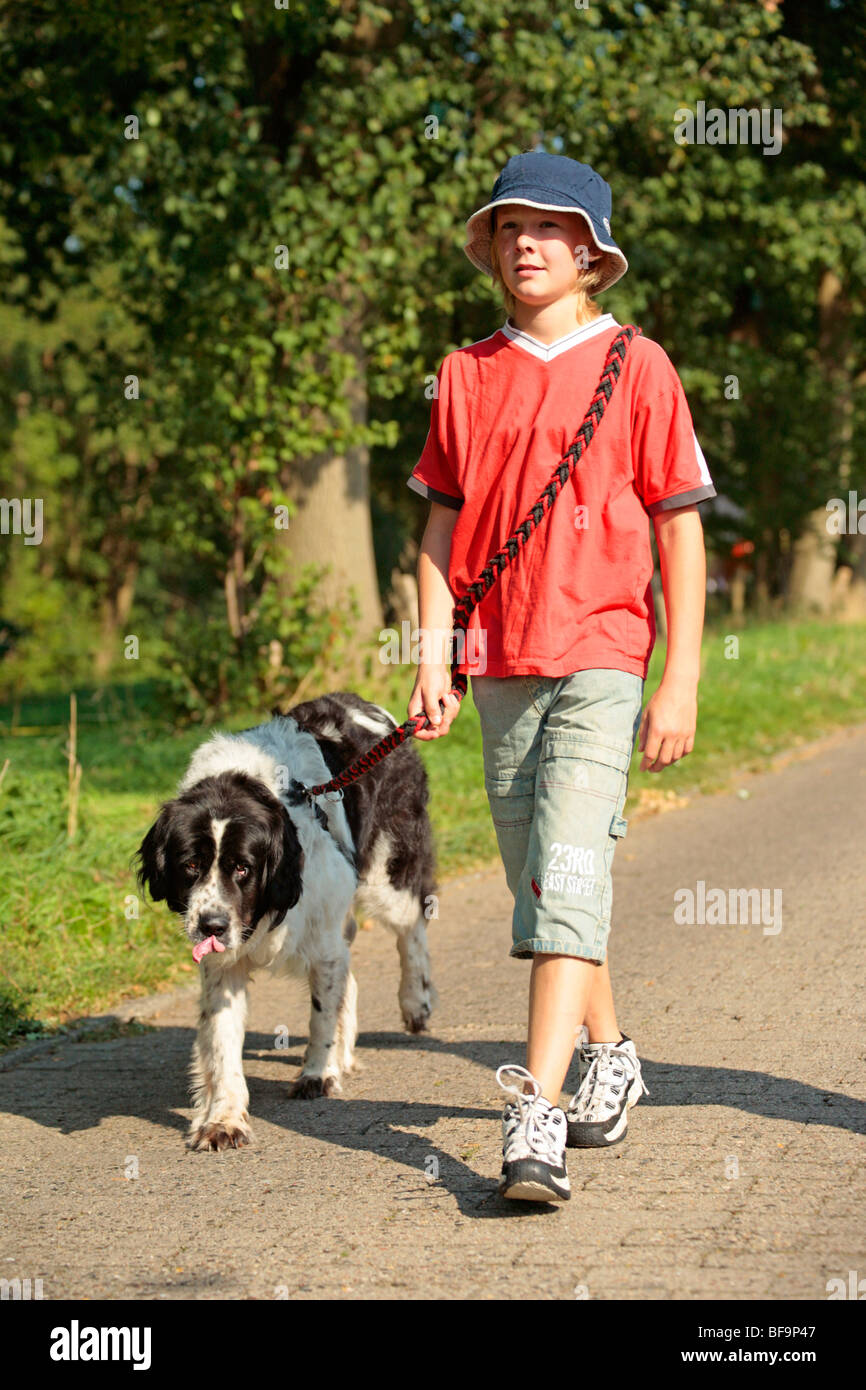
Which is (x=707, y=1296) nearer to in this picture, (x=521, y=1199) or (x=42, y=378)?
(x=521, y=1199)

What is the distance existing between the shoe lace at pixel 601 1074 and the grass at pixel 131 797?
8.14 ft

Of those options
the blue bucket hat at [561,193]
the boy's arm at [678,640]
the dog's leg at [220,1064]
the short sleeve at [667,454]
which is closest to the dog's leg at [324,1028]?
the dog's leg at [220,1064]

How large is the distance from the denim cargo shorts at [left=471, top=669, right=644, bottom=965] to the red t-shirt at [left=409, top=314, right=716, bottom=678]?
0.07 m

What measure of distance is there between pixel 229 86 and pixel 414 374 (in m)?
2.90

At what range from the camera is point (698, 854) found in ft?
28.8

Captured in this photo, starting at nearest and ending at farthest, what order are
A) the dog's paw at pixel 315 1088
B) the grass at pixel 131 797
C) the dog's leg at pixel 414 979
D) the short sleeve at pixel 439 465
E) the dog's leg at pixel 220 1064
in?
the short sleeve at pixel 439 465
the dog's leg at pixel 220 1064
the dog's paw at pixel 315 1088
the dog's leg at pixel 414 979
the grass at pixel 131 797

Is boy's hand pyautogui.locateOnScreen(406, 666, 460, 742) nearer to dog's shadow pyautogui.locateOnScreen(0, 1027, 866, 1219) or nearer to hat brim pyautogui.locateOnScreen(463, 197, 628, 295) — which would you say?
hat brim pyautogui.locateOnScreen(463, 197, 628, 295)

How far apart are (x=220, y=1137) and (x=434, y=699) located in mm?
1498

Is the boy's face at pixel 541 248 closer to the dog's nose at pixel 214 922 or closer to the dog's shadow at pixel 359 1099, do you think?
the dog's nose at pixel 214 922

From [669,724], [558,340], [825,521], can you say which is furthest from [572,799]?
[825,521]

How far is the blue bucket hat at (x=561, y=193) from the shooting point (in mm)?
3869
